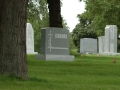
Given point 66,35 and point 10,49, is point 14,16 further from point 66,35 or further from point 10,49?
point 66,35

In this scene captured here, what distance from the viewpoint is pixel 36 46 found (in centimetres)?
5266

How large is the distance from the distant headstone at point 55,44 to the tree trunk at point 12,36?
424 inches

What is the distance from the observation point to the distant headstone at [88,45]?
45.2 m

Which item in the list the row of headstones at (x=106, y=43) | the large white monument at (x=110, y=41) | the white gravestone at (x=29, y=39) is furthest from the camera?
the row of headstones at (x=106, y=43)

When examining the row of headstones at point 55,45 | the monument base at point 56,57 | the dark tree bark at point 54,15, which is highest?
the dark tree bark at point 54,15

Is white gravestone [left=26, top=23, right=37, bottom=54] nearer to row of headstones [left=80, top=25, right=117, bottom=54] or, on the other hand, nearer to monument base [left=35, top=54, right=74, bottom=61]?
row of headstones [left=80, top=25, right=117, bottom=54]

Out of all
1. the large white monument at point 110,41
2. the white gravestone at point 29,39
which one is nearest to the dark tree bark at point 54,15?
the white gravestone at point 29,39

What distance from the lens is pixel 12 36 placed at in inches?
340

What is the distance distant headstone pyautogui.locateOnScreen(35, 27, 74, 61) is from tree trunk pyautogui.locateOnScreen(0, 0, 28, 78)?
10.8 m

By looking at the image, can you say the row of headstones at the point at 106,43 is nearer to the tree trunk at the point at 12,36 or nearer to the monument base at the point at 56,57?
the monument base at the point at 56,57

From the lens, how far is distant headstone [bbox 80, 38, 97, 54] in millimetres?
45219

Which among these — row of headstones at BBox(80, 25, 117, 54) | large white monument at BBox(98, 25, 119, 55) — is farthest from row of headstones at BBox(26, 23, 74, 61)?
row of headstones at BBox(80, 25, 117, 54)

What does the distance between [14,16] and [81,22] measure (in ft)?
262

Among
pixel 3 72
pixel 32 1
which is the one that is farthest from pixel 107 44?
pixel 3 72
